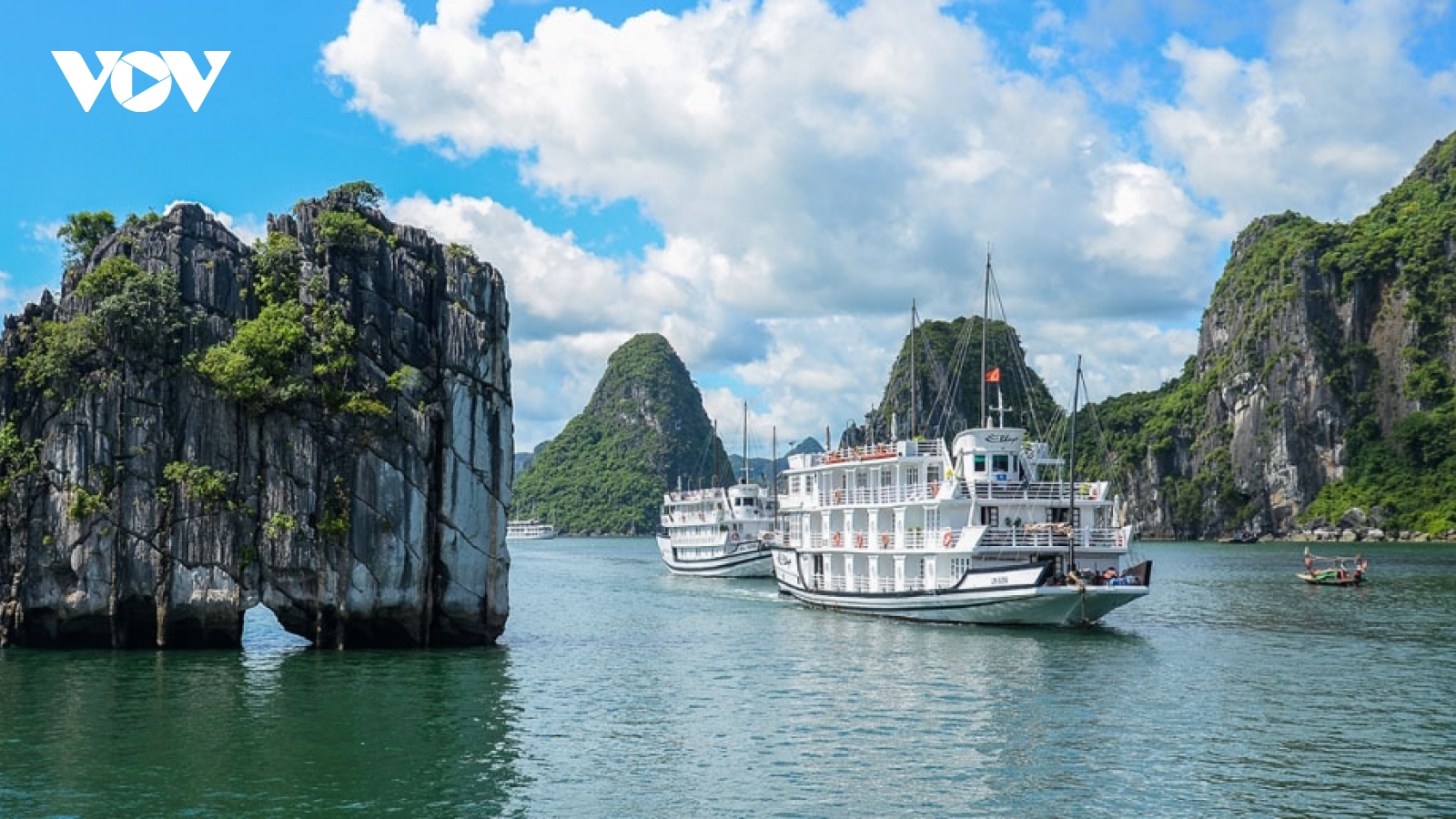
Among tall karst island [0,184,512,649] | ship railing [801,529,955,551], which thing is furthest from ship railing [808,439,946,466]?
tall karst island [0,184,512,649]

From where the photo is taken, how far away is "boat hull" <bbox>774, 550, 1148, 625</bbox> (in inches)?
1827

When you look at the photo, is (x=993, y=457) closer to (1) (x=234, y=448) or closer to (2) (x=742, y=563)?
(1) (x=234, y=448)

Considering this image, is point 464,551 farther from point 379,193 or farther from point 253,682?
point 379,193

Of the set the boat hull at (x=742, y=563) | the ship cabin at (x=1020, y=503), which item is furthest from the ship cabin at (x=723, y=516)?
the ship cabin at (x=1020, y=503)

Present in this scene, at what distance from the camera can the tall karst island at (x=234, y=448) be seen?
1464 inches

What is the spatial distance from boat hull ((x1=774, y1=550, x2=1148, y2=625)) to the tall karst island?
19.5 m

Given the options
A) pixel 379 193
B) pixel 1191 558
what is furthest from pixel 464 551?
pixel 1191 558

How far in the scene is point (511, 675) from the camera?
35.8m

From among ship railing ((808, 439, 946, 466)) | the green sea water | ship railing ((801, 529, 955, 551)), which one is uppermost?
ship railing ((808, 439, 946, 466))

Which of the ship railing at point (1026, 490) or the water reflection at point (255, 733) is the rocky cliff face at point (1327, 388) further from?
the water reflection at point (255, 733)

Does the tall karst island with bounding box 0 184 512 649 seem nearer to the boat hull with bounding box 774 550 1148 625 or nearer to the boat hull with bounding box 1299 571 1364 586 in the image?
the boat hull with bounding box 774 550 1148 625

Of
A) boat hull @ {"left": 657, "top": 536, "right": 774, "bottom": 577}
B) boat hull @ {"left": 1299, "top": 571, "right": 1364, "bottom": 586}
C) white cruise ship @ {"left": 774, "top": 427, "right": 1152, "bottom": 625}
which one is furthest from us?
boat hull @ {"left": 657, "top": 536, "right": 774, "bottom": 577}

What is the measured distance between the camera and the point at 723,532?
9444 centimetres

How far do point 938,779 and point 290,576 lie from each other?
2176cm
